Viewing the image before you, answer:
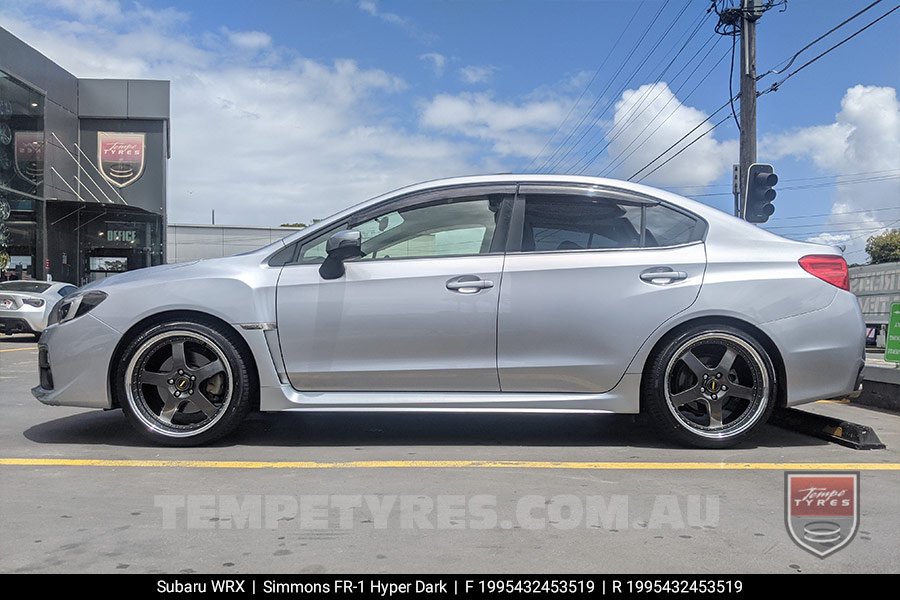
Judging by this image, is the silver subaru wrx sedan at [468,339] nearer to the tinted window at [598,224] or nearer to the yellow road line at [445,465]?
the tinted window at [598,224]

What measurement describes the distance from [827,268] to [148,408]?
407 cm

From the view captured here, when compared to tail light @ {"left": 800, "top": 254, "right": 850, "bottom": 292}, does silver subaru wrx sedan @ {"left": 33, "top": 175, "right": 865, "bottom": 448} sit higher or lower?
lower

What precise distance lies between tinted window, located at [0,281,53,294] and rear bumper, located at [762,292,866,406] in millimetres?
13984

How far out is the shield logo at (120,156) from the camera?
29.9m

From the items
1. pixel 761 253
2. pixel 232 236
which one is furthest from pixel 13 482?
pixel 232 236

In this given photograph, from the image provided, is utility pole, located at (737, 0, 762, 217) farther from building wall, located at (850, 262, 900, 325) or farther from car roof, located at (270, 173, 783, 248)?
car roof, located at (270, 173, 783, 248)

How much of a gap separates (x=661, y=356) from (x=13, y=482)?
137 inches

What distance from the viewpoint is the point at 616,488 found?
3588mm

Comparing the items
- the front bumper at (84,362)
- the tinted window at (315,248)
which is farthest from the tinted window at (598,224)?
the front bumper at (84,362)

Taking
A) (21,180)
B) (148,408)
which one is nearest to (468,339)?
(148,408)

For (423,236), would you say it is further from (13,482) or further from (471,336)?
(13,482)

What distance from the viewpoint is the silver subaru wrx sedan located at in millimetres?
4285

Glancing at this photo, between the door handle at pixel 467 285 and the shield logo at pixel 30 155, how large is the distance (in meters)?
23.6
